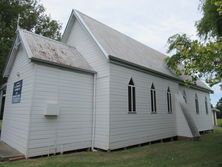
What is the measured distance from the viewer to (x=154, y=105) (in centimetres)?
1378

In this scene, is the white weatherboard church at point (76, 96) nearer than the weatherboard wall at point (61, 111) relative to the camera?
No

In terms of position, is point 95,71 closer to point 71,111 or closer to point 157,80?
point 71,111

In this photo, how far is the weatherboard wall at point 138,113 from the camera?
1055 cm

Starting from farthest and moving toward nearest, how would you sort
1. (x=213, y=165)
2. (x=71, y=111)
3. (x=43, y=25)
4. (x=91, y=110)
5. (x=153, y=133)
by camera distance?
(x=43, y=25), (x=153, y=133), (x=91, y=110), (x=71, y=111), (x=213, y=165)

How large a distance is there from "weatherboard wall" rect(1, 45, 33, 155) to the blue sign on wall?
208mm

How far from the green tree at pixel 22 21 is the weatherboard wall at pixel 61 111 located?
520 inches

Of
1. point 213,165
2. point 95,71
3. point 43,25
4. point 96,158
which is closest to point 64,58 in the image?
point 95,71

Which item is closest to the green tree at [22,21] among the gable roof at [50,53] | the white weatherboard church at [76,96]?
the white weatherboard church at [76,96]

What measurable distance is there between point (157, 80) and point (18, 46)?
925cm

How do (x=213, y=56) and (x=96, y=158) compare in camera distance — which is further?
(x=96, y=158)

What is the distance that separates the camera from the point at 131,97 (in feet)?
38.7

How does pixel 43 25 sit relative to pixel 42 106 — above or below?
above

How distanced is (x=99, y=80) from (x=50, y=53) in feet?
9.57

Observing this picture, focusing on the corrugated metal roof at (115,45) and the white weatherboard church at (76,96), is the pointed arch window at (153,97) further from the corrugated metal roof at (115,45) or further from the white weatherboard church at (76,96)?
the corrugated metal roof at (115,45)
